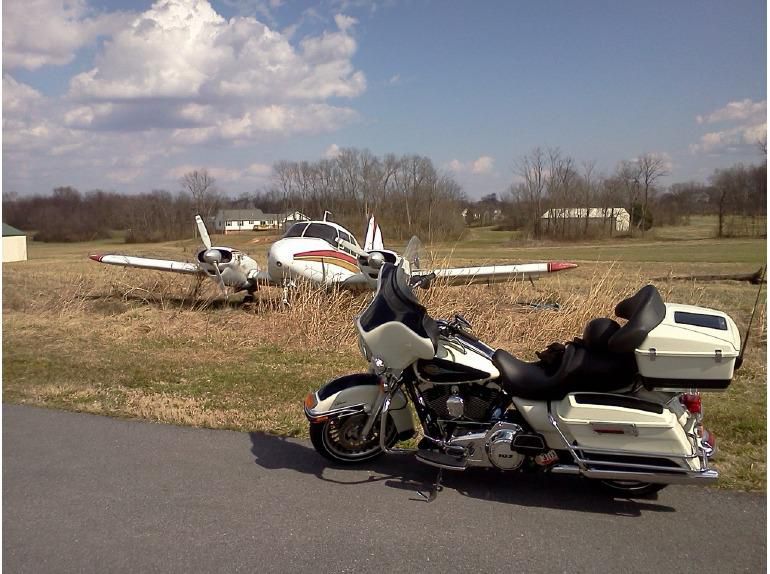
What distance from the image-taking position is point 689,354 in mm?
3182

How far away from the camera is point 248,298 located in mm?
14383

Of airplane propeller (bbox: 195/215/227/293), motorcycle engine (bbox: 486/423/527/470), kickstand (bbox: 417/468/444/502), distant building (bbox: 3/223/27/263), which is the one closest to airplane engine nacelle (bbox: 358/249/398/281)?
airplane propeller (bbox: 195/215/227/293)

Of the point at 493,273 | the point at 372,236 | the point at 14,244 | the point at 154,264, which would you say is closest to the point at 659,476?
the point at 493,273

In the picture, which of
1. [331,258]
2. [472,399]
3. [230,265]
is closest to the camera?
[472,399]

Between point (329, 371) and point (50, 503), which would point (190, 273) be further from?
point (50, 503)

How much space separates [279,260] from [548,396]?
9571 mm

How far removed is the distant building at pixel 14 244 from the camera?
36.6 meters

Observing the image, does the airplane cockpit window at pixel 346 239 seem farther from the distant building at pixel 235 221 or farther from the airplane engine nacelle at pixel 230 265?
the distant building at pixel 235 221

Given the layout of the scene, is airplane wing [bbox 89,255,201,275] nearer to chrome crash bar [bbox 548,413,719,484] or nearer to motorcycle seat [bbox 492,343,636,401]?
motorcycle seat [bbox 492,343,636,401]

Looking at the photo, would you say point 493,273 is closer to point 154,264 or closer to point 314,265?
point 314,265

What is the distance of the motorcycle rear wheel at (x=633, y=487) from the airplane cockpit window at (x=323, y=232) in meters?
10.1

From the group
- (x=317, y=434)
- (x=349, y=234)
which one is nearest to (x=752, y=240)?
(x=349, y=234)

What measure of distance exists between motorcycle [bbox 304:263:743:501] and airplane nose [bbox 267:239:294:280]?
8.48m

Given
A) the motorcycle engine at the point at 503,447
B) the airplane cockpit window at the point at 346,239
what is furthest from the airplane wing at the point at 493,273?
the motorcycle engine at the point at 503,447
